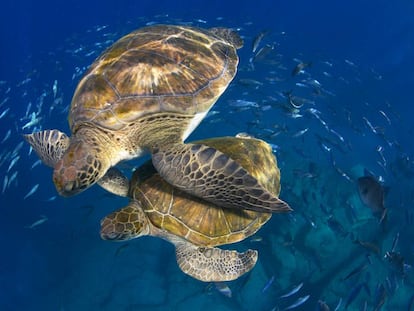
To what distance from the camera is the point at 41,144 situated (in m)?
3.81

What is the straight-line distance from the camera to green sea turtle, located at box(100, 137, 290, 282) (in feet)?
11.1

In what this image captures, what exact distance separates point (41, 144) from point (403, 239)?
5603mm

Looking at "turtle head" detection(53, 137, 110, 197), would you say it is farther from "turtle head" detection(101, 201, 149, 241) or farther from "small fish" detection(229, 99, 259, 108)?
"small fish" detection(229, 99, 259, 108)

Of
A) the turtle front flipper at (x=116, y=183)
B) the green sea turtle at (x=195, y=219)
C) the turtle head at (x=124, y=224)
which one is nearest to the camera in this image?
the turtle head at (x=124, y=224)

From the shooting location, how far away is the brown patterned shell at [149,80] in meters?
3.40

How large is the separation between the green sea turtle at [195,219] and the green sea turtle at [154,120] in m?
0.28

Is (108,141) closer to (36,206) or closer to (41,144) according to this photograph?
(41,144)

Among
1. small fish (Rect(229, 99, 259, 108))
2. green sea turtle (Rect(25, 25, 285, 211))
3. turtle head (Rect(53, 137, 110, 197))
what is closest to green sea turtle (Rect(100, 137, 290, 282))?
green sea turtle (Rect(25, 25, 285, 211))

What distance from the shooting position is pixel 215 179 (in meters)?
3.02

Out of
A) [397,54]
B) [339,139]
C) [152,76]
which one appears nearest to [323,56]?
[397,54]

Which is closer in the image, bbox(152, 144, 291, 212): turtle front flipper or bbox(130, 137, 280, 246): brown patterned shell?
bbox(152, 144, 291, 212): turtle front flipper

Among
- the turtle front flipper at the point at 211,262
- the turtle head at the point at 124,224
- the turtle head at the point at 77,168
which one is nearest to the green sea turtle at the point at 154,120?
the turtle head at the point at 77,168

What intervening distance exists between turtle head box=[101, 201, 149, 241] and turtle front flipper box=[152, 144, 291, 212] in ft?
1.65

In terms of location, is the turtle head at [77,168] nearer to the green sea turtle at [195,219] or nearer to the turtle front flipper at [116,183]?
the green sea turtle at [195,219]
